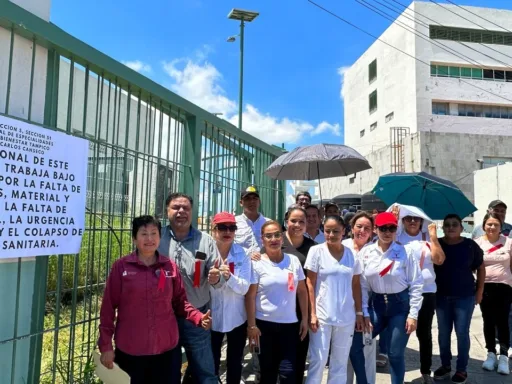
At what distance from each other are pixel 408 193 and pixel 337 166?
1.07 m

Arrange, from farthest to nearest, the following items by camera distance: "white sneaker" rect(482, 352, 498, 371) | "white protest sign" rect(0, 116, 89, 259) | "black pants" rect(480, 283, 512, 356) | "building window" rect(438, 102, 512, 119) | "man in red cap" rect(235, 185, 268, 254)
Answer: "building window" rect(438, 102, 512, 119), "black pants" rect(480, 283, 512, 356), "white sneaker" rect(482, 352, 498, 371), "man in red cap" rect(235, 185, 268, 254), "white protest sign" rect(0, 116, 89, 259)

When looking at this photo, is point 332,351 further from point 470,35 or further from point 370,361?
point 470,35

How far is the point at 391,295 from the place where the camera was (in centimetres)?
383

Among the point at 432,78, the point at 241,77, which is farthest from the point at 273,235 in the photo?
the point at 432,78

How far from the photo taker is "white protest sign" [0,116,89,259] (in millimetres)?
2453

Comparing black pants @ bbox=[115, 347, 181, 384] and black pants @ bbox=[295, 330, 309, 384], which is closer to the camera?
black pants @ bbox=[115, 347, 181, 384]

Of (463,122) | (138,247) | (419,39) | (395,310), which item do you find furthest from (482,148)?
(138,247)

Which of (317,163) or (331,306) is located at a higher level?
(317,163)

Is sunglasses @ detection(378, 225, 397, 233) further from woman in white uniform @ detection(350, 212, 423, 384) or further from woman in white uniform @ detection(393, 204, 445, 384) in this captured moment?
woman in white uniform @ detection(393, 204, 445, 384)

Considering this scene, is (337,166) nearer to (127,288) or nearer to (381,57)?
(127,288)

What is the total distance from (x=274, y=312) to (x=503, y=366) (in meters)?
2.97

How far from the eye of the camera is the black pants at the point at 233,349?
3.40 m

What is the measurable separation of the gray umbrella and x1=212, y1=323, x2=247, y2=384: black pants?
227 centimetres

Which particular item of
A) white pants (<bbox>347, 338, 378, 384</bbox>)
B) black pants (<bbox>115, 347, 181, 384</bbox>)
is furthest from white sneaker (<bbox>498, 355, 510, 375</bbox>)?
black pants (<bbox>115, 347, 181, 384</bbox>)
